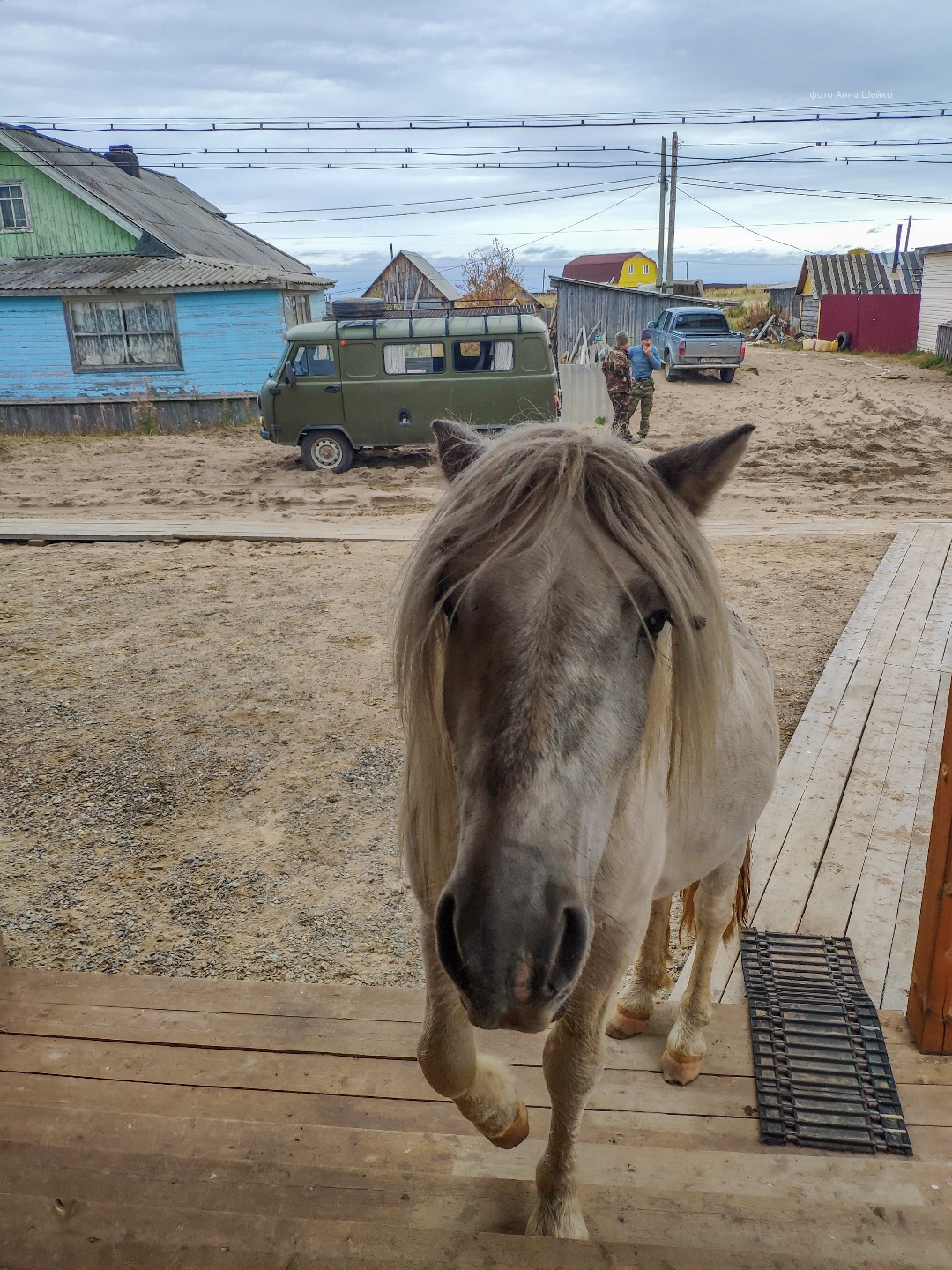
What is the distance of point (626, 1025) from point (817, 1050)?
1.88 feet

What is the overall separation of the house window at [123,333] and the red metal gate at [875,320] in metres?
22.2

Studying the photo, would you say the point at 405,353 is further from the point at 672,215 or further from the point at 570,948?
the point at 672,215

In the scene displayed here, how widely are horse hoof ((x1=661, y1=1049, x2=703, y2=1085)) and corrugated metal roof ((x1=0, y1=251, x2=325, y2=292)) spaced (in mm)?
17000

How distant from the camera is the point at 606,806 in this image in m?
1.29

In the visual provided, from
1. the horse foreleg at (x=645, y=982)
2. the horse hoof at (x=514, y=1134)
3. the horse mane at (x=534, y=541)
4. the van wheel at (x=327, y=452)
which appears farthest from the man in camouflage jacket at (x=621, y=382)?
the horse hoof at (x=514, y=1134)

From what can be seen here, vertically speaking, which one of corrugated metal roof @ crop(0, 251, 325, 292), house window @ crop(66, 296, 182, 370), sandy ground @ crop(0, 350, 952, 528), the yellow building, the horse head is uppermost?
the yellow building

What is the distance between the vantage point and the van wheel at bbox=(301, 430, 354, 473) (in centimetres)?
1252

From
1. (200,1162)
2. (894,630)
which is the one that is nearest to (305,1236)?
(200,1162)

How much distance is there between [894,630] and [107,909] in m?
5.43

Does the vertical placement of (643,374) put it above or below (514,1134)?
above

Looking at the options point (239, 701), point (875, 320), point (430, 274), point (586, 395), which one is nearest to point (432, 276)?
point (430, 274)

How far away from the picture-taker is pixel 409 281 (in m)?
39.6

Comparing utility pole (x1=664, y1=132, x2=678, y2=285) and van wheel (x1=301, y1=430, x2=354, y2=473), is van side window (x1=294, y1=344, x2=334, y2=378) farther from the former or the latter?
utility pole (x1=664, y1=132, x2=678, y2=285)

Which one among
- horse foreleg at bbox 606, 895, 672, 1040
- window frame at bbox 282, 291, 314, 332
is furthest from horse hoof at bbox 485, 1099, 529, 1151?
window frame at bbox 282, 291, 314, 332
